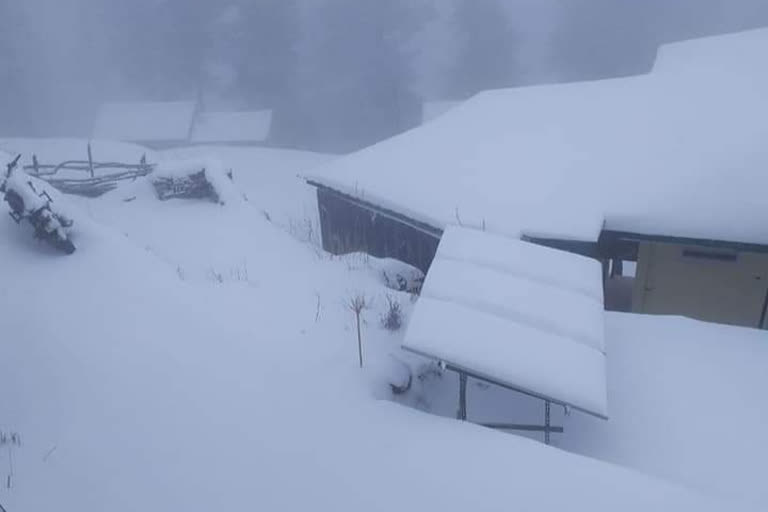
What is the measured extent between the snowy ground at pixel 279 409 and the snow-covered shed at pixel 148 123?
35.7 meters

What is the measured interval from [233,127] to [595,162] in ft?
109

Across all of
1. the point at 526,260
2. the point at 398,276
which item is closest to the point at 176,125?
the point at 398,276

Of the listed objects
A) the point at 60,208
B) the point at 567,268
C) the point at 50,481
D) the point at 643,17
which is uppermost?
the point at 643,17

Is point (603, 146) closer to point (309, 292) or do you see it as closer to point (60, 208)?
point (309, 292)

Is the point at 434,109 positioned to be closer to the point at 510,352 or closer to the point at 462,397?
the point at 510,352

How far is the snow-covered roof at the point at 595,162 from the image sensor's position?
417 inches

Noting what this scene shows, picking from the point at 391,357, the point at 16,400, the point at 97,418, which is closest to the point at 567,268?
the point at 391,357

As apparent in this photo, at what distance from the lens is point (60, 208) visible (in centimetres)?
786

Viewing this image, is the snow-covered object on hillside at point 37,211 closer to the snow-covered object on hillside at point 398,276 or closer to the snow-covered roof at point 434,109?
the snow-covered object on hillside at point 398,276

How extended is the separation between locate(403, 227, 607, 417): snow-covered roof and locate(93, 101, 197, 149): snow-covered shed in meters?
36.9

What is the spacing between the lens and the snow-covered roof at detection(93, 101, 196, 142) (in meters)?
42.0

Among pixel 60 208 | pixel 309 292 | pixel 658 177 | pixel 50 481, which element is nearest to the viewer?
pixel 50 481

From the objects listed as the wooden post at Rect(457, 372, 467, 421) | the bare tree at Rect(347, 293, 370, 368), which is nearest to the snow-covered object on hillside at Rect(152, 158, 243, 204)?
the bare tree at Rect(347, 293, 370, 368)

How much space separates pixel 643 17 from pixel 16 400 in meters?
55.8
